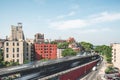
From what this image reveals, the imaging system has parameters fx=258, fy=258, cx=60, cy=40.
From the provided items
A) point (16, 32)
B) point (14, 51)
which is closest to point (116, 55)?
point (14, 51)

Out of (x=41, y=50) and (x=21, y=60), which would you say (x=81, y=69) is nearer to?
(x=21, y=60)

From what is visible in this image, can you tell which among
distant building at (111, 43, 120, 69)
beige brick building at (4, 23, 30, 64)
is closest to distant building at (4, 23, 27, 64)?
beige brick building at (4, 23, 30, 64)

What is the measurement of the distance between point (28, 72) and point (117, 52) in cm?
7082

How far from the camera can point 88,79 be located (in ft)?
317

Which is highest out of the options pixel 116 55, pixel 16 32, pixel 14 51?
pixel 16 32

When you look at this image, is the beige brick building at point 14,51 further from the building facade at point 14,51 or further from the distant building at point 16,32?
the distant building at point 16,32

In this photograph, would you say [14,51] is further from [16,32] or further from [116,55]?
[116,55]

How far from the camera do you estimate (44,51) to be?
181m

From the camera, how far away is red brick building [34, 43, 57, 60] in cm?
17862

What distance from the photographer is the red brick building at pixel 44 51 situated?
179 meters

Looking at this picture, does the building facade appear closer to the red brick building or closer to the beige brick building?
the beige brick building

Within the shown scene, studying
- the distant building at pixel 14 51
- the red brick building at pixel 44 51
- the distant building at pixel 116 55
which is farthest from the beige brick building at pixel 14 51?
Result: the distant building at pixel 116 55

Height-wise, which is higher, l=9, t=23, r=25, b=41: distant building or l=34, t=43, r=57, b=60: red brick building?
l=9, t=23, r=25, b=41: distant building

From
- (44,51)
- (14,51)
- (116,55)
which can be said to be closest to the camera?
(116,55)
